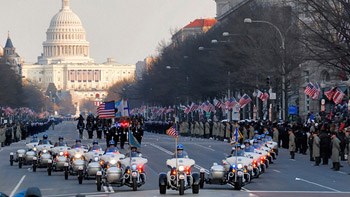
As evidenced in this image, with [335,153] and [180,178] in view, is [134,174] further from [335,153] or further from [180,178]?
[335,153]

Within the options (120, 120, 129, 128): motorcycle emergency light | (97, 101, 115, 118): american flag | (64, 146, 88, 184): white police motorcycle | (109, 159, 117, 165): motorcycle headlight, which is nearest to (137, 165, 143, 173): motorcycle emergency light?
(109, 159, 117, 165): motorcycle headlight

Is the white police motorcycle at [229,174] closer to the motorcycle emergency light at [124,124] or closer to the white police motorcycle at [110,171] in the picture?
the white police motorcycle at [110,171]

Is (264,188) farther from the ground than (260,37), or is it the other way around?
(260,37)

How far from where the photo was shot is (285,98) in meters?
81.6

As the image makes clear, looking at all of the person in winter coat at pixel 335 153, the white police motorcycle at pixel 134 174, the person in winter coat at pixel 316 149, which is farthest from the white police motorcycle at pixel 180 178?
the person in winter coat at pixel 316 149

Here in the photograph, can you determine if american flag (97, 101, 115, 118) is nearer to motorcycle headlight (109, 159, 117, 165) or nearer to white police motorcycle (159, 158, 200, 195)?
motorcycle headlight (109, 159, 117, 165)

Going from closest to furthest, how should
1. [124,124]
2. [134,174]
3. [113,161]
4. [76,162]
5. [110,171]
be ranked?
[134,174] → [110,171] → [113,161] → [76,162] → [124,124]

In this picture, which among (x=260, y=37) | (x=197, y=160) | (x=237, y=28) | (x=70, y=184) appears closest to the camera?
(x=70, y=184)

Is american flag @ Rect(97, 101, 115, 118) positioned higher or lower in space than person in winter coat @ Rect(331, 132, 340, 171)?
higher

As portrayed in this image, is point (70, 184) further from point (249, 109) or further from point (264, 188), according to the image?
point (249, 109)

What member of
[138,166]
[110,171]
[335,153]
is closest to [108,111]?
[335,153]

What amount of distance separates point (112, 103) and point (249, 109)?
Answer: 51356mm

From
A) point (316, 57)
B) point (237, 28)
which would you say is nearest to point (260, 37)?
point (237, 28)

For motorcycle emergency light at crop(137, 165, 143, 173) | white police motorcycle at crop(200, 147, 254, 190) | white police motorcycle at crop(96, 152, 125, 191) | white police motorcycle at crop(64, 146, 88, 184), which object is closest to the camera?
white police motorcycle at crop(200, 147, 254, 190)
